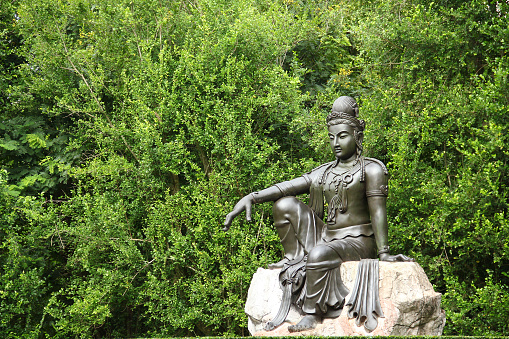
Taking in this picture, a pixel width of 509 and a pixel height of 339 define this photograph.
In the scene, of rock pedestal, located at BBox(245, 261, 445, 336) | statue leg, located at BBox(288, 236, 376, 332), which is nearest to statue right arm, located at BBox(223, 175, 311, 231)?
statue leg, located at BBox(288, 236, 376, 332)

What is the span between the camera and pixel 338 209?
664cm

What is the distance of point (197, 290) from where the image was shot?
30.3 feet

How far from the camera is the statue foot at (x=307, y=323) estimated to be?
578cm

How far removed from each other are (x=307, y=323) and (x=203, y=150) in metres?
5.18

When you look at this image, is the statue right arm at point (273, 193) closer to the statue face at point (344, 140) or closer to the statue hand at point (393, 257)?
the statue face at point (344, 140)

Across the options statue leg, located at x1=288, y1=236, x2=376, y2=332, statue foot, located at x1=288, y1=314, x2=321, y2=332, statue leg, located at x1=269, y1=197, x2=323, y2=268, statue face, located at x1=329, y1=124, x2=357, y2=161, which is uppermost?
statue face, located at x1=329, y1=124, x2=357, y2=161

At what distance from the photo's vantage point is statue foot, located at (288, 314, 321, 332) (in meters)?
5.78

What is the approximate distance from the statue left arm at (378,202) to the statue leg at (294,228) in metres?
0.69

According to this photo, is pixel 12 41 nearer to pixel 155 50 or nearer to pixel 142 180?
pixel 155 50

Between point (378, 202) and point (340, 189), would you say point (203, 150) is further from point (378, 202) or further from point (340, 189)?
point (378, 202)

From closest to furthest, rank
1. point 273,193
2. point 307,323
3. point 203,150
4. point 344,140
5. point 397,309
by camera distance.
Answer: point 397,309
point 307,323
point 344,140
point 273,193
point 203,150

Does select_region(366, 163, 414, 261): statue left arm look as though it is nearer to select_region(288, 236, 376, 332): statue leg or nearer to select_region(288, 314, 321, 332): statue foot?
select_region(288, 236, 376, 332): statue leg

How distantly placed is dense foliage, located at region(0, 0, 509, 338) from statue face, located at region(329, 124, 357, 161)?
267 cm

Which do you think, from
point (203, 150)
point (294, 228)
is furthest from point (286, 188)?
point (203, 150)
